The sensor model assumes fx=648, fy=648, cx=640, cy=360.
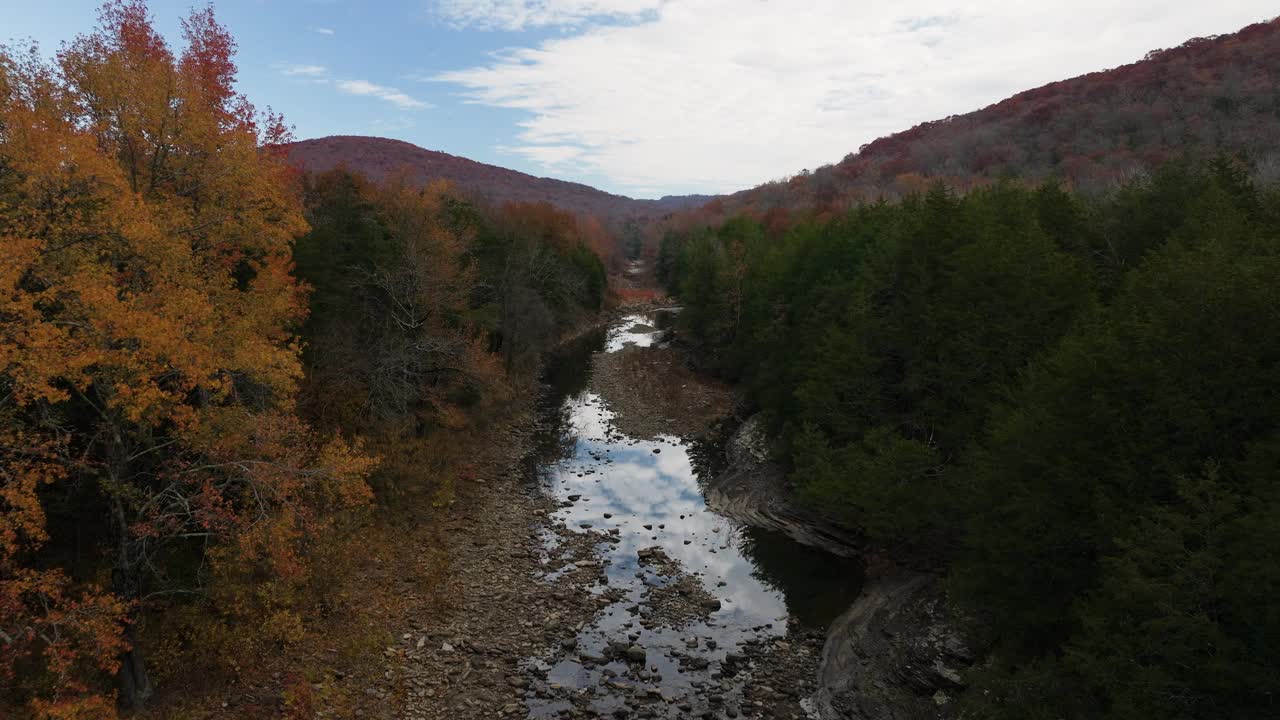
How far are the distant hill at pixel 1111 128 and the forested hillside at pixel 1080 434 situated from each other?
57.3ft

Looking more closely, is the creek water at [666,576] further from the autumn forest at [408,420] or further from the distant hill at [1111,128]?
the distant hill at [1111,128]

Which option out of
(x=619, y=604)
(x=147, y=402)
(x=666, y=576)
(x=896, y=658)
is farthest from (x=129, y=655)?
(x=896, y=658)

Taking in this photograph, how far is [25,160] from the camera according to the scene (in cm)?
1005

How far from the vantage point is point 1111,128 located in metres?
58.1

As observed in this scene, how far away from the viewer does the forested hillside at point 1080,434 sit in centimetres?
822

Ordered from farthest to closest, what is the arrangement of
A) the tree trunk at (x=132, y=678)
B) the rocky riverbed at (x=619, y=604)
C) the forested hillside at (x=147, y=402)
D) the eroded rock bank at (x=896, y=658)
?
the rocky riverbed at (x=619, y=604)
the eroded rock bank at (x=896, y=658)
the tree trunk at (x=132, y=678)
the forested hillside at (x=147, y=402)

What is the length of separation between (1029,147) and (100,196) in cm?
7408

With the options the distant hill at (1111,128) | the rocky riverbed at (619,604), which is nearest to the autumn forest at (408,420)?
the rocky riverbed at (619,604)

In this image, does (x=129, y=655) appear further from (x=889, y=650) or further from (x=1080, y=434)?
(x=1080, y=434)

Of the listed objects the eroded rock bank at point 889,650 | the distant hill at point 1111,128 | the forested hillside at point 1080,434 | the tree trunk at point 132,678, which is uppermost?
the distant hill at point 1111,128

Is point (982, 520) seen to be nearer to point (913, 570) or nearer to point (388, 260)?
point (913, 570)

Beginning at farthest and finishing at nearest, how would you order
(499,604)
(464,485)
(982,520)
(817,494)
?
1. (464,485)
2. (817,494)
3. (499,604)
4. (982,520)

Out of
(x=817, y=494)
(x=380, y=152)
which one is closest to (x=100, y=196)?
(x=817, y=494)

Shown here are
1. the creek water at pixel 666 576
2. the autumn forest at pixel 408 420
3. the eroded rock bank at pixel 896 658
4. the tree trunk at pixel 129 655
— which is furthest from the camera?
the creek water at pixel 666 576
